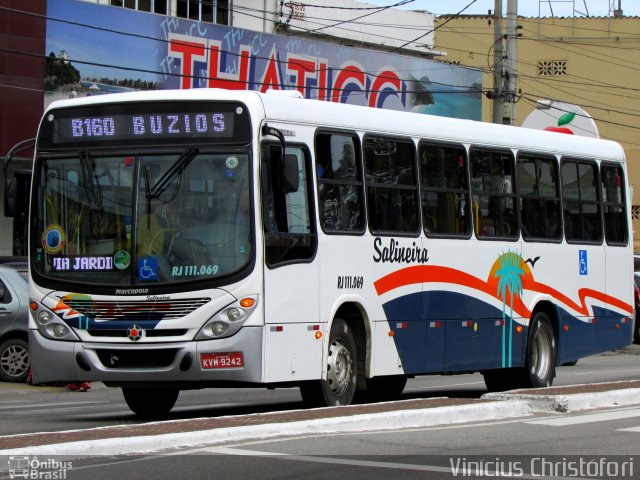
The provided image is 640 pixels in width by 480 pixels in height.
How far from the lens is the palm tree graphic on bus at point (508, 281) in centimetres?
1627

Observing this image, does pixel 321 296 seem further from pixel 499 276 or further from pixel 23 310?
pixel 23 310

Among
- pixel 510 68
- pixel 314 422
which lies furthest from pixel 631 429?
pixel 510 68

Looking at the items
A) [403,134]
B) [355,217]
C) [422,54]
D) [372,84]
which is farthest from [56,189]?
[422,54]

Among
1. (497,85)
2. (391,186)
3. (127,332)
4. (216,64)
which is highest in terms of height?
(216,64)

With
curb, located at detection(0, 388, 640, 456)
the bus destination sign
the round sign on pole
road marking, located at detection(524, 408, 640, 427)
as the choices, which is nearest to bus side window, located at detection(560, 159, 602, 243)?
curb, located at detection(0, 388, 640, 456)

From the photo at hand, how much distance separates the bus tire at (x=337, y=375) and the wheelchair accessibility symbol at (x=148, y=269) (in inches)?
78.2

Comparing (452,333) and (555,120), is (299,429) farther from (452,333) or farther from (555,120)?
(555,120)

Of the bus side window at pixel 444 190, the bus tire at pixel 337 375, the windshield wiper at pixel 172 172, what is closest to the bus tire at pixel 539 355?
the bus side window at pixel 444 190

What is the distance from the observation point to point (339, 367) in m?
13.4

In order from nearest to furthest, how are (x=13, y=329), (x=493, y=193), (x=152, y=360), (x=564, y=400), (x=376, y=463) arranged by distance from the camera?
(x=376, y=463) → (x=152, y=360) → (x=564, y=400) → (x=493, y=193) → (x=13, y=329)

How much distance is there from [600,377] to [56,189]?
11008 mm

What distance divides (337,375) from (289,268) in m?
1.43

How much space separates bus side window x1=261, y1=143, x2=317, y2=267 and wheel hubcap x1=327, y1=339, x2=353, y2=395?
1093 millimetres

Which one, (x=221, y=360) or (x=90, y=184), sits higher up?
(x=90, y=184)
